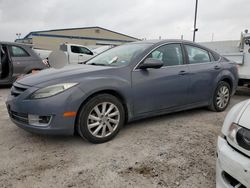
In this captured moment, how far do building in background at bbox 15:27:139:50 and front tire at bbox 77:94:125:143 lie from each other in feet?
86.1

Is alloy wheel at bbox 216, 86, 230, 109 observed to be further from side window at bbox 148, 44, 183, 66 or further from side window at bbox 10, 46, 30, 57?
side window at bbox 10, 46, 30, 57

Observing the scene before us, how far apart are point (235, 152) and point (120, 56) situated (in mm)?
2363

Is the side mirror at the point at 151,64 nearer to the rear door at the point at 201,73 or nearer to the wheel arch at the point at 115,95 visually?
the wheel arch at the point at 115,95

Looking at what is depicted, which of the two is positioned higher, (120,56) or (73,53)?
(73,53)

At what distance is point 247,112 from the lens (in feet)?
5.68

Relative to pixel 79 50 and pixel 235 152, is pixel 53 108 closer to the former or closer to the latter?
pixel 235 152

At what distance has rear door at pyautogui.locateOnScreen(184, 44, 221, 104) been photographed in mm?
3869

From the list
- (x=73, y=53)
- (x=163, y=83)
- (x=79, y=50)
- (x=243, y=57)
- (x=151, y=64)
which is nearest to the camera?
(x=151, y=64)

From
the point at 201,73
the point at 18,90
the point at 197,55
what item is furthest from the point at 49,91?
the point at 197,55

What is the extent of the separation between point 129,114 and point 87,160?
933 mm

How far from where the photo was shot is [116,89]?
9.75ft

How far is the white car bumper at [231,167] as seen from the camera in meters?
1.52

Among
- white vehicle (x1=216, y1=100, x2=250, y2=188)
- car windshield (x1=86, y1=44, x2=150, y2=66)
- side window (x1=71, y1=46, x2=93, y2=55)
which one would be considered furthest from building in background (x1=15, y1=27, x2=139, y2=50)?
white vehicle (x1=216, y1=100, x2=250, y2=188)

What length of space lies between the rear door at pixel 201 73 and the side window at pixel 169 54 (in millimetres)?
207
